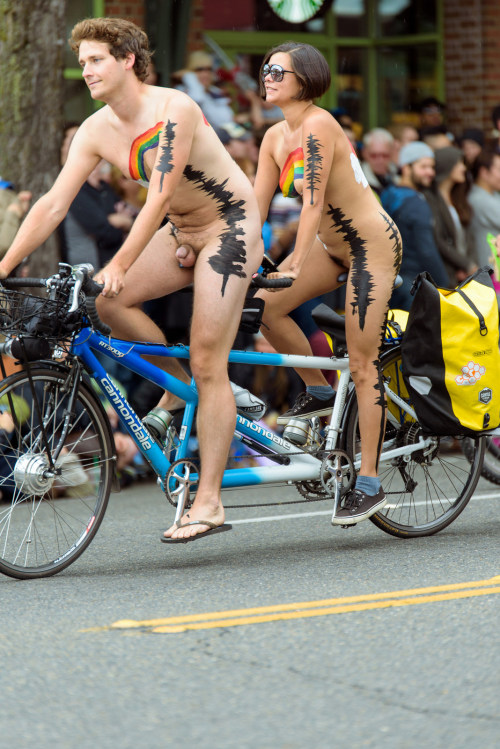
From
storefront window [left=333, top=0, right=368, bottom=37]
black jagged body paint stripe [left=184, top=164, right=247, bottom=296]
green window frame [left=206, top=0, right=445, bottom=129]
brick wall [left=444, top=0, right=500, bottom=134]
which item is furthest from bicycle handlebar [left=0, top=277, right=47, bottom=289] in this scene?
storefront window [left=333, top=0, right=368, bottom=37]

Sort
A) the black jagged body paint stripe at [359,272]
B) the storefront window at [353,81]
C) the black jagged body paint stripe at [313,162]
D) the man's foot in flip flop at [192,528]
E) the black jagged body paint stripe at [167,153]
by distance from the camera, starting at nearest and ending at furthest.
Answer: the black jagged body paint stripe at [167,153] < the man's foot in flip flop at [192,528] < the black jagged body paint stripe at [313,162] < the black jagged body paint stripe at [359,272] < the storefront window at [353,81]

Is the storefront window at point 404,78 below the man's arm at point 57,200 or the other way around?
the other way around

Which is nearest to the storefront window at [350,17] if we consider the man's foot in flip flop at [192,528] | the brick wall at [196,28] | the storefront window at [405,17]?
the storefront window at [405,17]

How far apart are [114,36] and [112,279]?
3.18 ft

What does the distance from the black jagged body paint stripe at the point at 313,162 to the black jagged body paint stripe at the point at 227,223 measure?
29 centimetres

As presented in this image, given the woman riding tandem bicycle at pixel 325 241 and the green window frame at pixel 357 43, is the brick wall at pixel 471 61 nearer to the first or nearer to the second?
the green window frame at pixel 357 43

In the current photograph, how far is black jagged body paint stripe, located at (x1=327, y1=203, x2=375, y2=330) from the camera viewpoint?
5.74 m

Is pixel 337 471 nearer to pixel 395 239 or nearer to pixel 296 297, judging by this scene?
pixel 296 297

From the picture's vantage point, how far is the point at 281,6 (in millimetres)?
14461

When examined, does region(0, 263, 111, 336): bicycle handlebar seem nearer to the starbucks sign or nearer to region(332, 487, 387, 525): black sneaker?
region(332, 487, 387, 525): black sneaker

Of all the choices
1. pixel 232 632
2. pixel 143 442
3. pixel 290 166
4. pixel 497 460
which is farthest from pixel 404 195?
pixel 232 632

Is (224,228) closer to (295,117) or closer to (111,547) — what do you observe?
(295,117)

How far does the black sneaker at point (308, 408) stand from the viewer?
5.96m

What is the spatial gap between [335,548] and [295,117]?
1900mm
